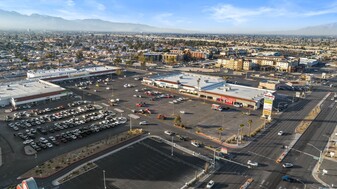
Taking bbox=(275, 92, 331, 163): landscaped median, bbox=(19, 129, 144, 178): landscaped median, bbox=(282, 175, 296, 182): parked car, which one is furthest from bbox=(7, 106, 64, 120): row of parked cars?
bbox=(282, 175, 296, 182): parked car

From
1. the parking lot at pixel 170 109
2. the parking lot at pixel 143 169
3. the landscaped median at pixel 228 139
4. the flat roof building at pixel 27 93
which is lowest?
the parking lot at pixel 143 169

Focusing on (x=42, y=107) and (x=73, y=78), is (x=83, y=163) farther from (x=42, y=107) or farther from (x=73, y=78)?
(x=73, y=78)

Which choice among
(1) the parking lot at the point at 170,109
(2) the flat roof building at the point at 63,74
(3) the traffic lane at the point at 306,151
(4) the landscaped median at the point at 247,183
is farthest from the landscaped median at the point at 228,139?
(2) the flat roof building at the point at 63,74

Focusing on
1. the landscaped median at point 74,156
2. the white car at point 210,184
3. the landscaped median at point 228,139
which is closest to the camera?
the white car at point 210,184

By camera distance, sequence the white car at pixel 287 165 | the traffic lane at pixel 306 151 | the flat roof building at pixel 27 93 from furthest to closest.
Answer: the flat roof building at pixel 27 93 < the white car at pixel 287 165 < the traffic lane at pixel 306 151

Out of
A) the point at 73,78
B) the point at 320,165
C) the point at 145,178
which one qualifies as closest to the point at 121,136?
the point at 145,178

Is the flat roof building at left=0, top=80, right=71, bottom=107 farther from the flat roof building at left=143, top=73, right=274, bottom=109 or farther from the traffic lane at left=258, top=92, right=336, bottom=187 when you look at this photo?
the traffic lane at left=258, top=92, right=336, bottom=187

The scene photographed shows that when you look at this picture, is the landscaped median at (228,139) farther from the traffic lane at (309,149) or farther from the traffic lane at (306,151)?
the traffic lane at (309,149)
